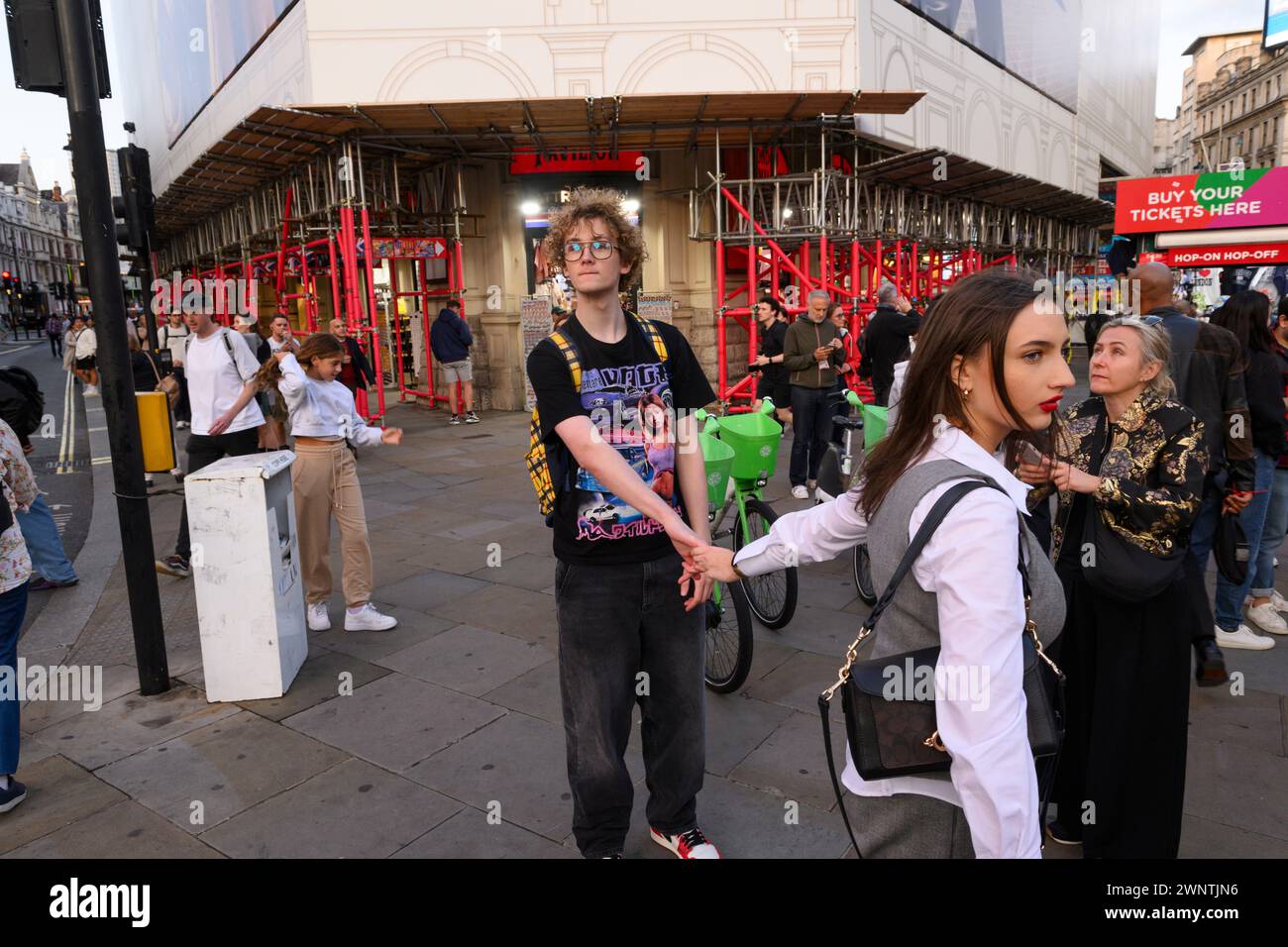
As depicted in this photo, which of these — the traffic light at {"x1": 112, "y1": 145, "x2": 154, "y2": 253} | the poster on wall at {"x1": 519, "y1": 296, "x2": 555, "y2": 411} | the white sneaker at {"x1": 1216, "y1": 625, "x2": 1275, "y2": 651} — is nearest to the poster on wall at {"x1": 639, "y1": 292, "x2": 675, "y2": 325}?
the poster on wall at {"x1": 519, "y1": 296, "x2": 555, "y2": 411}

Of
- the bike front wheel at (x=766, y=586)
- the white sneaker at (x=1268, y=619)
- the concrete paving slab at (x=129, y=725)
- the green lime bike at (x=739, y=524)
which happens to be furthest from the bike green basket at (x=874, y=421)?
the concrete paving slab at (x=129, y=725)

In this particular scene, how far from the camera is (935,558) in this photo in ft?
4.81

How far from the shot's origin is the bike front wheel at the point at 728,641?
4.12 meters

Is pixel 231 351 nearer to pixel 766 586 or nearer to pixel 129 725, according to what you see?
pixel 129 725

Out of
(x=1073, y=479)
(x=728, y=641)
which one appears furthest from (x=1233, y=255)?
(x=1073, y=479)

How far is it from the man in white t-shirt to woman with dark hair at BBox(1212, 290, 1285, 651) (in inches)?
247

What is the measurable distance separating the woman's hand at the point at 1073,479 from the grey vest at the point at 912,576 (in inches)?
46.4

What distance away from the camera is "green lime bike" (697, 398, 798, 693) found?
4195 mm

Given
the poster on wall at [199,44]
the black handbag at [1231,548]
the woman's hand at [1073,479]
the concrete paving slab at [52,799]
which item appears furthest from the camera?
the poster on wall at [199,44]

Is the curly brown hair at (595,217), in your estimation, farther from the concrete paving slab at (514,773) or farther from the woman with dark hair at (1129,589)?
the concrete paving slab at (514,773)

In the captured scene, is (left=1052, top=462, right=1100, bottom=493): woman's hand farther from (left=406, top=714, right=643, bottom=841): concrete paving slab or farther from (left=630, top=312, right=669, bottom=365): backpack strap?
(left=406, top=714, right=643, bottom=841): concrete paving slab
